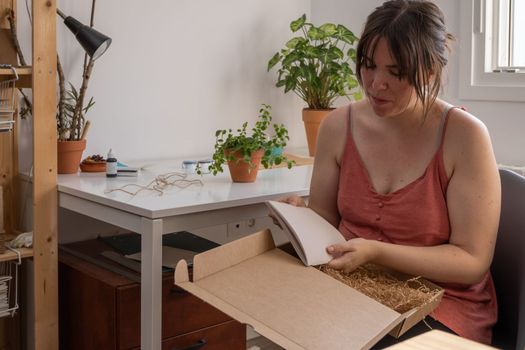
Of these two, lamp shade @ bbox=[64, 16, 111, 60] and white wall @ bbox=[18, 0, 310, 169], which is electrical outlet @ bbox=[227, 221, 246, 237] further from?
lamp shade @ bbox=[64, 16, 111, 60]

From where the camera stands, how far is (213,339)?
2.10 meters

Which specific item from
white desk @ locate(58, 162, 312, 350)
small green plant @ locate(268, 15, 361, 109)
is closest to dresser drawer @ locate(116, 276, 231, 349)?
white desk @ locate(58, 162, 312, 350)

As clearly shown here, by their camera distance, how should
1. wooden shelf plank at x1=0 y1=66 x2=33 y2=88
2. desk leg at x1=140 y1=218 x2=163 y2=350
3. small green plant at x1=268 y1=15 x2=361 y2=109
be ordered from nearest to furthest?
desk leg at x1=140 y1=218 x2=163 y2=350
wooden shelf plank at x1=0 y1=66 x2=33 y2=88
small green plant at x1=268 y1=15 x2=361 y2=109

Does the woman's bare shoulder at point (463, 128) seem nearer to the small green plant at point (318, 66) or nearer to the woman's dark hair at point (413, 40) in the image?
the woman's dark hair at point (413, 40)

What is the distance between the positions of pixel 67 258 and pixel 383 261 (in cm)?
110

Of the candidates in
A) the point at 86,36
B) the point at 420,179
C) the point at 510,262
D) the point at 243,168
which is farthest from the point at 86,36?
the point at 510,262

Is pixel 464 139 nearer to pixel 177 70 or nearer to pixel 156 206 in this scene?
pixel 156 206

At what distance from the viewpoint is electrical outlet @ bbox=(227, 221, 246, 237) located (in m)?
2.79

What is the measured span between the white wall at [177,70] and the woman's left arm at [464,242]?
1.22 m

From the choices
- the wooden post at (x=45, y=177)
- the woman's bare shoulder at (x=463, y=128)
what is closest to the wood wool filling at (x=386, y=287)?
the woman's bare shoulder at (x=463, y=128)

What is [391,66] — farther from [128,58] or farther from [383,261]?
[128,58]

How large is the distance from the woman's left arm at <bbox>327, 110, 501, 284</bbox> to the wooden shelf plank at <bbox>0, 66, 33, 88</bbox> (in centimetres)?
A: 100

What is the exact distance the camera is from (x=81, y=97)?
218cm

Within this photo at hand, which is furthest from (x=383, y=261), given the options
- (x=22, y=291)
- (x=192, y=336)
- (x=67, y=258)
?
(x=22, y=291)
